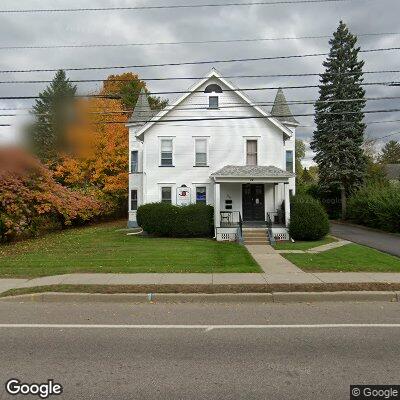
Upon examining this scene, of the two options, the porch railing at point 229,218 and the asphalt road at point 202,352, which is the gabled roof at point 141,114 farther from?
the asphalt road at point 202,352

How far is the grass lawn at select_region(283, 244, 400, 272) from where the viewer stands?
1071 cm

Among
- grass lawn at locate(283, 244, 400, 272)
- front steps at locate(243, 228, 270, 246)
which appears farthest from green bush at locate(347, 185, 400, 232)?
grass lawn at locate(283, 244, 400, 272)

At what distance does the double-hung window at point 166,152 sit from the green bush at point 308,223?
8253 millimetres

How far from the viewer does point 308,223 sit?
758 inches

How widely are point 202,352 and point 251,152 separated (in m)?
19.1

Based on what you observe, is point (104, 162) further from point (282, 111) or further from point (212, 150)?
point (282, 111)

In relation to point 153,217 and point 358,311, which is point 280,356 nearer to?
point 358,311

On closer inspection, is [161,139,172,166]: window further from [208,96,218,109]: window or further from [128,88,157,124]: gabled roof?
[128,88,157,124]: gabled roof

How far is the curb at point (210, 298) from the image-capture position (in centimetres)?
798

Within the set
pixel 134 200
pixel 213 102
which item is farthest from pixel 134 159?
pixel 213 102

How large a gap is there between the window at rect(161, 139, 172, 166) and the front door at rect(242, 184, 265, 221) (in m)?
4.87

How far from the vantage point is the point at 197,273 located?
33.1 feet

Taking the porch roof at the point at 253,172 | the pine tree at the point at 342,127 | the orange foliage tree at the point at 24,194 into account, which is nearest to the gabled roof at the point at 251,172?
the porch roof at the point at 253,172

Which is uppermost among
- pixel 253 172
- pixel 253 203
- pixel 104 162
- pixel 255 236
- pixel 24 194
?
pixel 104 162
